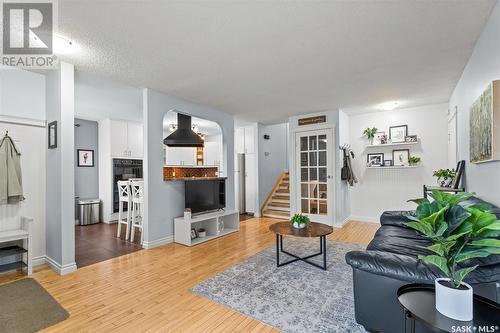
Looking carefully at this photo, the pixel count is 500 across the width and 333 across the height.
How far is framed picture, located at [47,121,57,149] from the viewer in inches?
118

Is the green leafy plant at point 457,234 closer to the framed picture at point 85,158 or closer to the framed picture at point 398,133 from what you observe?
the framed picture at point 398,133

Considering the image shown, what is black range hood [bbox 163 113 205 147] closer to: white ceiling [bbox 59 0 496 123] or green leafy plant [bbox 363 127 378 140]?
white ceiling [bbox 59 0 496 123]

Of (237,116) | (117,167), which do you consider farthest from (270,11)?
(117,167)

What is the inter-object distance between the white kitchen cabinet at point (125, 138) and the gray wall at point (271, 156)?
3.23 meters

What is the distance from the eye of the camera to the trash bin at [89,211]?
5414 mm

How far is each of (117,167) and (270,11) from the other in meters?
5.30

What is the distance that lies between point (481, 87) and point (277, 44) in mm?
2026

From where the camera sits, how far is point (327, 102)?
4.70 meters

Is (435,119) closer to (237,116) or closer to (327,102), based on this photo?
(327,102)

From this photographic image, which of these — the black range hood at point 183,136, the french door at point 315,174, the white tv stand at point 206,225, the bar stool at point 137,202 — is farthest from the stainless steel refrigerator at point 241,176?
the bar stool at point 137,202

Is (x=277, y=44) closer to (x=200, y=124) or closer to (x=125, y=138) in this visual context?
(x=200, y=124)

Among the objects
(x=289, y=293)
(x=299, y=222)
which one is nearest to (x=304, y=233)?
(x=299, y=222)

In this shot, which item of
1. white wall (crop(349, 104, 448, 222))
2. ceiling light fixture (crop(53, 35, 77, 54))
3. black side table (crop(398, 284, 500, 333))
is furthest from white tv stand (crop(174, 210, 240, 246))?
black side table (crop(398, 284, 500, 333))

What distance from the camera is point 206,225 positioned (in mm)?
4613
